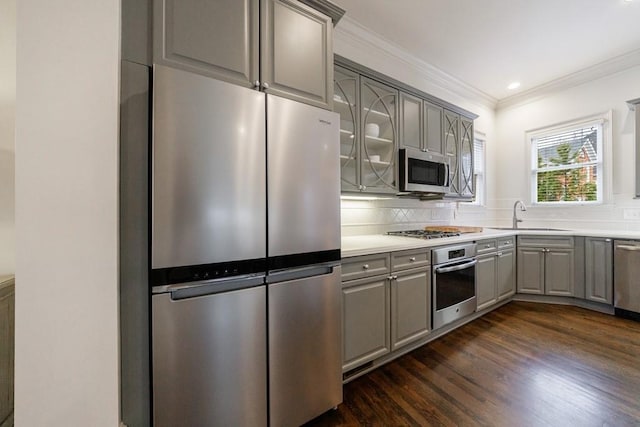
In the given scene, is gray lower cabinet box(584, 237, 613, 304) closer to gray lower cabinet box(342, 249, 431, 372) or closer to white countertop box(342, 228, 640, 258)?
white countertop box(342, 228, 640, 258)

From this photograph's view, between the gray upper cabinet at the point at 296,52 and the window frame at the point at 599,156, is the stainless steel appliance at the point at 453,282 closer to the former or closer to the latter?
the gray upper cabinet at the point at 296,52

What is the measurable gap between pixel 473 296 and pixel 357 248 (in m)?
1.64

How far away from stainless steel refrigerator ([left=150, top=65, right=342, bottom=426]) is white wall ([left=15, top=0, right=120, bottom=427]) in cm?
14

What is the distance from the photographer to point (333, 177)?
141 cm

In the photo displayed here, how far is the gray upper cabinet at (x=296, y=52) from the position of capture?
1.28 metres

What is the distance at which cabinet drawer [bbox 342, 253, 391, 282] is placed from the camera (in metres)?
1.60

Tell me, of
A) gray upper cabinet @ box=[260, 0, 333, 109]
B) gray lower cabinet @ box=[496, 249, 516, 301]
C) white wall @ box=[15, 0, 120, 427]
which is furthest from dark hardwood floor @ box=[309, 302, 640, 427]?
gray upper cabinet @ box=[260, 0, 333, 109]

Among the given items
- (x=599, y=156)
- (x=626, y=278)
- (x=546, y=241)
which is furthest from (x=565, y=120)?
(x=626, y=278)

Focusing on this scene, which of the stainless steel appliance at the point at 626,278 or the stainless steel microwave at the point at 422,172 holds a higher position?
the stainless steel microwave at the point at 422,172

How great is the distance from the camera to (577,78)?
3.28 meters

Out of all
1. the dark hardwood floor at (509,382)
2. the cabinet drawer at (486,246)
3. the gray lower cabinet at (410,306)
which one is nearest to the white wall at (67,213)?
the dark hardwood floor at (509,382)

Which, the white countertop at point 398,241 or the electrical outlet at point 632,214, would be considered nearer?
the white countertop at point 398,241

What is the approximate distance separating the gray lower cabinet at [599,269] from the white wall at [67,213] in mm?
4262

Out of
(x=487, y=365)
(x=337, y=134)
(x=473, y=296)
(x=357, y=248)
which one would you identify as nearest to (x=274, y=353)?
(x=357, y=248)
